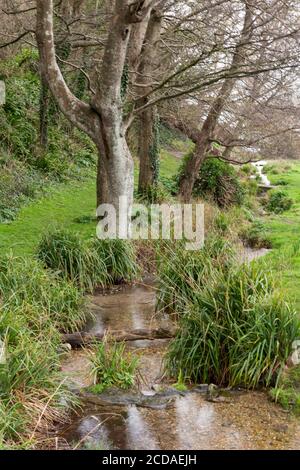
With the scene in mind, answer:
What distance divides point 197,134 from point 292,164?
776 inches

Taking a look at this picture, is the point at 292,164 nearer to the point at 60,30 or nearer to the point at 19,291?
the point at 60,30

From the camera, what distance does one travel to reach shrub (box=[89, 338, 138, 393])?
6566mm

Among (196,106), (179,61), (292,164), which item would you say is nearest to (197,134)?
(196,106)

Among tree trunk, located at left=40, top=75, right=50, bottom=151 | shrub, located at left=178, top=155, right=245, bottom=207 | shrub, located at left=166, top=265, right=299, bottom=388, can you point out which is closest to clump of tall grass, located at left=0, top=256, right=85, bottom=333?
shrub, located at left=166, top=265, right=299, bottom=388

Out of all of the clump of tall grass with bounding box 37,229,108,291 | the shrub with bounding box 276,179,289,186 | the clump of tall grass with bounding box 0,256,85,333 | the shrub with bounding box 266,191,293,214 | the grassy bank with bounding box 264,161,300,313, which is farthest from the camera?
the shrub with bounding box 276,179,289,186

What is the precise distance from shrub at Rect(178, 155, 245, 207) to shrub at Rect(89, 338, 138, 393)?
1233 centimetres

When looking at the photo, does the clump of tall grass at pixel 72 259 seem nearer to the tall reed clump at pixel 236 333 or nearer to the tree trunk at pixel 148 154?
the tall reed clump at pixel 236 333

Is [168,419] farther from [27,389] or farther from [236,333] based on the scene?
[27,389]

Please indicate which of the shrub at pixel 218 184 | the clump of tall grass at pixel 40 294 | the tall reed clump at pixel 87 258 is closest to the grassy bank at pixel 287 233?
the shrub at pixel 218 184

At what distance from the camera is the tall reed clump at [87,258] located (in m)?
10.3

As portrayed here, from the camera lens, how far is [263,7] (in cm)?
1323

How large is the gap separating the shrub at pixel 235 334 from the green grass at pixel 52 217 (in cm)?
392

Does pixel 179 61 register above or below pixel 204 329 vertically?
above

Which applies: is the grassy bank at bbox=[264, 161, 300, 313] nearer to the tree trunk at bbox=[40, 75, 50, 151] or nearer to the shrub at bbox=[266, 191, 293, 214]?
the shrub at bbox=[266, 191, 293, 214]
